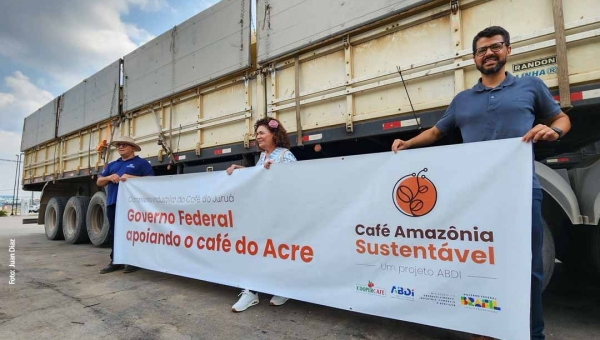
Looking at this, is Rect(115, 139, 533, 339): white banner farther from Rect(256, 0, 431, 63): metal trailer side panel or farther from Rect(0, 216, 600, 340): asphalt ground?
Rect(256, 0, 431, 63): metal trailer side panel

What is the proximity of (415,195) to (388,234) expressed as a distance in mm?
321

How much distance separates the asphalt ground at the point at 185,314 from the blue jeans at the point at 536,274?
48 cm

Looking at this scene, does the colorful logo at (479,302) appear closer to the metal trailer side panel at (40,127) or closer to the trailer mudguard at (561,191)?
the trailer mudguard at (561,191)

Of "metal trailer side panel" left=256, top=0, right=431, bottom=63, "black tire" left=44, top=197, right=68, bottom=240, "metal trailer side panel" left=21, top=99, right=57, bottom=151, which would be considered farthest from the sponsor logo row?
"metal trailer side panel" left=21, top=99, right=57, bottom=151

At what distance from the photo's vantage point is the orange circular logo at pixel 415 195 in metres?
2.08

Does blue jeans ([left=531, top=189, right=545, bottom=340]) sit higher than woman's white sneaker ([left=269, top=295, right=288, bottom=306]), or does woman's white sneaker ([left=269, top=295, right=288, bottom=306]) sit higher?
blue jeans ([left=531, top=189, right=545, bottom=340])

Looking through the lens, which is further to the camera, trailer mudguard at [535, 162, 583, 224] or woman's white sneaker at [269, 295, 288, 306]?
woman's white sneaker at [269, 295, 288, 306]

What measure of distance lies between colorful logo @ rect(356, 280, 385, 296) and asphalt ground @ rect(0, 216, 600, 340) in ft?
0.96

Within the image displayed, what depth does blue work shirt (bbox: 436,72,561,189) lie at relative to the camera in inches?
75.4

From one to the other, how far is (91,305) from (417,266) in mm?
2796

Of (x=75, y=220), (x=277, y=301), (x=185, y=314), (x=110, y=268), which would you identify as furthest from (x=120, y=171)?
(x=75, y=220)

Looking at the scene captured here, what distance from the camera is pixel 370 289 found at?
2215mm

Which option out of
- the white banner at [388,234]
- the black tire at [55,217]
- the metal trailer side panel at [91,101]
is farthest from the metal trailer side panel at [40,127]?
the white banner at [388,234]

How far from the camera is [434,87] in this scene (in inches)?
110
